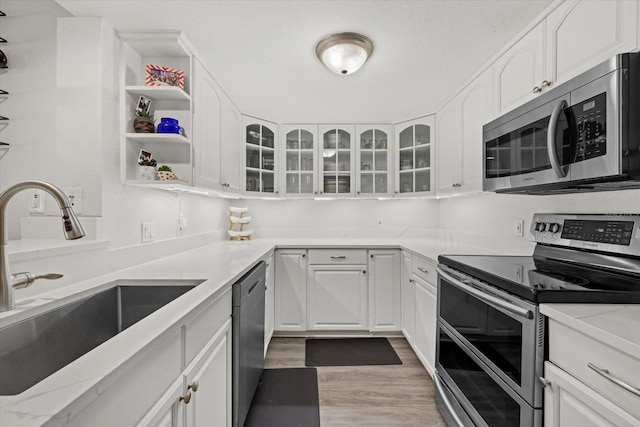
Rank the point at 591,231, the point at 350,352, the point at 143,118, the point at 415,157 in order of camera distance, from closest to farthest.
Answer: the point at 591,231 < the point at 143,118 < the point at 350,352 < the point at 415,157

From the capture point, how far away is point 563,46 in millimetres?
1420

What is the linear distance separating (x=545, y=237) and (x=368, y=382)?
1.44m

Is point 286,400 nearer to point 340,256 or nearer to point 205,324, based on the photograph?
point 205,324

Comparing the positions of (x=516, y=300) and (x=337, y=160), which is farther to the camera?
(x=337, y=160)

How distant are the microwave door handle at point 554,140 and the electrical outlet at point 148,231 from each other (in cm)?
208

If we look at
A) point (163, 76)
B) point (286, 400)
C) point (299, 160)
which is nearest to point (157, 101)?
point (163, 76)

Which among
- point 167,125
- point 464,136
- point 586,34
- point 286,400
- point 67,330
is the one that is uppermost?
point 586,34

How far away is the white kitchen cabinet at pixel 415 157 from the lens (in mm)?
3021

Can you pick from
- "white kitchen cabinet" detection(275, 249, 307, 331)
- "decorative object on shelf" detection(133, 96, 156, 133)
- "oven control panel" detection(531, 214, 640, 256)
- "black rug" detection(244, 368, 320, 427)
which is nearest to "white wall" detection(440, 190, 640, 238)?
"oven control panel" detection(531, 214, 640, 256)

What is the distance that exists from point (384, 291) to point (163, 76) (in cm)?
234

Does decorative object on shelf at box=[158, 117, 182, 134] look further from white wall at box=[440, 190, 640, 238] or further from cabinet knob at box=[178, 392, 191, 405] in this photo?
white wall at box=[440, 190, 640, 238]

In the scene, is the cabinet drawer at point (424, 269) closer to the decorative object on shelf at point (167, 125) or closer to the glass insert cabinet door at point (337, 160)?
the glass insert cabinet door at point (337, 160)

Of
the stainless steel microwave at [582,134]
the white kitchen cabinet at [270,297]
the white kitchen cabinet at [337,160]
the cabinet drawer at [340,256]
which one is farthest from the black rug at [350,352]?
the stainless steel microwave at [582,134]

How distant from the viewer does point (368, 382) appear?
2.16 meters
